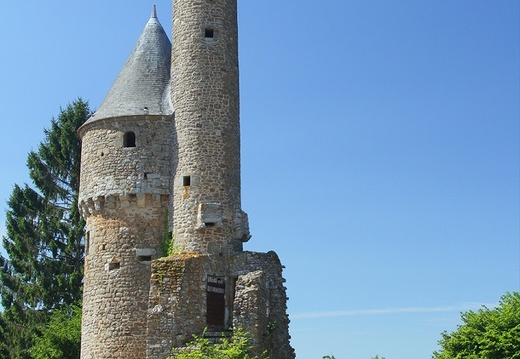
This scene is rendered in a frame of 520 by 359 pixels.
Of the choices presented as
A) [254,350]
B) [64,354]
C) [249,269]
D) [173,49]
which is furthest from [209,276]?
[64,354]

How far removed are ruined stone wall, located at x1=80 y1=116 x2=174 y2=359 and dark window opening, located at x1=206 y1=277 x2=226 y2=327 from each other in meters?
2.72

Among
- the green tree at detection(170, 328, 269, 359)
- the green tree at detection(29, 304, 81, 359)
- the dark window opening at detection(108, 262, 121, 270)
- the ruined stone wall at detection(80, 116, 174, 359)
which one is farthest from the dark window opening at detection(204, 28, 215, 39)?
the green tree at detection(29, 304, 81, 359)

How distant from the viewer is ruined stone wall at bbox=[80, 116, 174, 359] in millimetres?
27859

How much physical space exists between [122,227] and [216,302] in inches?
187

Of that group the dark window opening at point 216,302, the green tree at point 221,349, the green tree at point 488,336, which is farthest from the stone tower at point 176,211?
the green tree at point 488,336

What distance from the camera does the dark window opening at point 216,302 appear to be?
2644cm

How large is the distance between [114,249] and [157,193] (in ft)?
8.29

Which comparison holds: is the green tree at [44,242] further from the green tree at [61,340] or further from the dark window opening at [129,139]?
the dark window opening at [129,139]

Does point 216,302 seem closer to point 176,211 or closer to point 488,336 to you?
point 176,211

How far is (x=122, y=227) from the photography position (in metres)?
28.9

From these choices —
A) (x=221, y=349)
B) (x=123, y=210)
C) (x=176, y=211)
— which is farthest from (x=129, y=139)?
(x=221, y=349)

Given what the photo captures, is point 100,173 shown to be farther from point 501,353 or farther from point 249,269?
point 501,353

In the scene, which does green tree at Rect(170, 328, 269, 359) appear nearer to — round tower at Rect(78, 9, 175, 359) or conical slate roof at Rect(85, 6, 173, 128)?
round tower at Rect(78, 9, 175, 359)

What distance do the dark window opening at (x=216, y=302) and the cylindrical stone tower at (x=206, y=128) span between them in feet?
3.69
